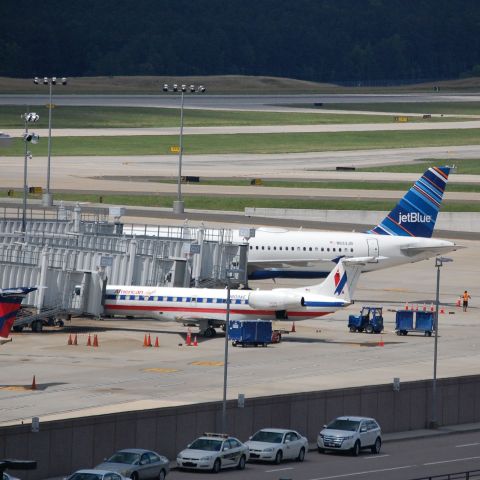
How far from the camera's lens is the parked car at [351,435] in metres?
54.7

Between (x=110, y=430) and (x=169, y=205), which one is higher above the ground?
(x=169, y=205)

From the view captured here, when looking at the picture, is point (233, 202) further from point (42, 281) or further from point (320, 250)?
point (42, 281)

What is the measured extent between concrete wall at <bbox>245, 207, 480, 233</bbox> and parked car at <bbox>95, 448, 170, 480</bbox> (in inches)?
3628

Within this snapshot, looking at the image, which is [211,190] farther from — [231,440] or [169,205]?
[231,440]

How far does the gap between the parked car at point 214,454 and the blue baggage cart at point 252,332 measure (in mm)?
30095

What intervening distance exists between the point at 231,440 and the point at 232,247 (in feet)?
161

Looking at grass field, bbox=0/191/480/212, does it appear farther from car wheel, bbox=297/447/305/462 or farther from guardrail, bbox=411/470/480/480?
guardrail, bbox=411/470/480/480

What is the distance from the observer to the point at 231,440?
169ft

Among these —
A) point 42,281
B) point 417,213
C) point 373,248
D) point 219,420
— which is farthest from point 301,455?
point 417,213

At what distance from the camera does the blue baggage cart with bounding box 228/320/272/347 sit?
82125mm

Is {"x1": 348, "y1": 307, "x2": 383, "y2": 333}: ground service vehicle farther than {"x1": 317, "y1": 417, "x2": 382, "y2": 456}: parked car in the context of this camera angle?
Yes

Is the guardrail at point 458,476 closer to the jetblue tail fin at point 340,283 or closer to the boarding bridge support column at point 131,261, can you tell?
the jetblue tail fin at point 340,283

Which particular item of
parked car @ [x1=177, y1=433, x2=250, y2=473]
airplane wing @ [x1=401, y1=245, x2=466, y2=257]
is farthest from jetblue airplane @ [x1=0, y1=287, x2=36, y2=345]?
airplane wing @ [x1=401, y1=245, x2=466, y2=257]

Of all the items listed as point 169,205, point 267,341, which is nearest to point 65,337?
point 267,341
